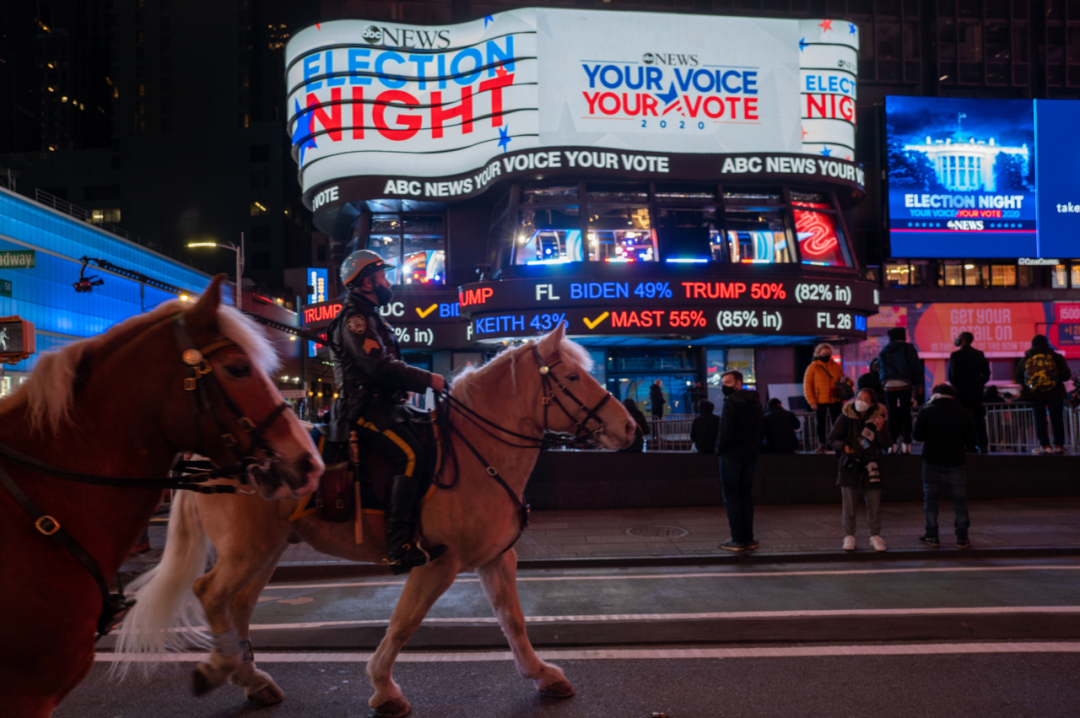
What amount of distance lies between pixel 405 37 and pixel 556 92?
5.96m

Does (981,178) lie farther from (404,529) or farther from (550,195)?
(404,529)

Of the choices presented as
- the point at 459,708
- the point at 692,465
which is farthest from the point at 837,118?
the point at 459,708

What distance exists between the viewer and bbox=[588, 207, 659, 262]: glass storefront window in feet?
70.6

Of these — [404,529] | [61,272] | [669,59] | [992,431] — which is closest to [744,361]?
[992,431]

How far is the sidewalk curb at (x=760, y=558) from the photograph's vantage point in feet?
29.0

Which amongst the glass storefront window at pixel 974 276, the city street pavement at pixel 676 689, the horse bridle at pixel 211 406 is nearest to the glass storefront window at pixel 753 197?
the glass storefront window at pixel 974 276

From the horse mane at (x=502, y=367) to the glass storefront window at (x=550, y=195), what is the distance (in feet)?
58.0

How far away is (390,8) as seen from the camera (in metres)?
25.1

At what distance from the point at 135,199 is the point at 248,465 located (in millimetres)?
95861

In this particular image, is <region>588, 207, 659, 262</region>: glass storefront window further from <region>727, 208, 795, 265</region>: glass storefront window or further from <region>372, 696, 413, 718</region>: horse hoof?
<region>372, 696, 413, 718</region>: horse hoof

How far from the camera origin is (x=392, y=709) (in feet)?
13.3

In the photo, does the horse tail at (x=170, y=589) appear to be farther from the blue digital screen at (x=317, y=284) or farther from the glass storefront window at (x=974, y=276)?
the glass storefront window at (x=974, y=276)

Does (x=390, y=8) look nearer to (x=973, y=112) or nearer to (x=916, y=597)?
(x=973, y=112)

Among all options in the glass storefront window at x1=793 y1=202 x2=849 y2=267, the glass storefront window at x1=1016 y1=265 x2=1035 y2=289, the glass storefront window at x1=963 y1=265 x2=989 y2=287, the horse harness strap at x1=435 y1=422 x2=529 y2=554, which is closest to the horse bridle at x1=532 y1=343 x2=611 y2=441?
the horse harness strap at x1=435 y1=422 x2=529 y2=554
